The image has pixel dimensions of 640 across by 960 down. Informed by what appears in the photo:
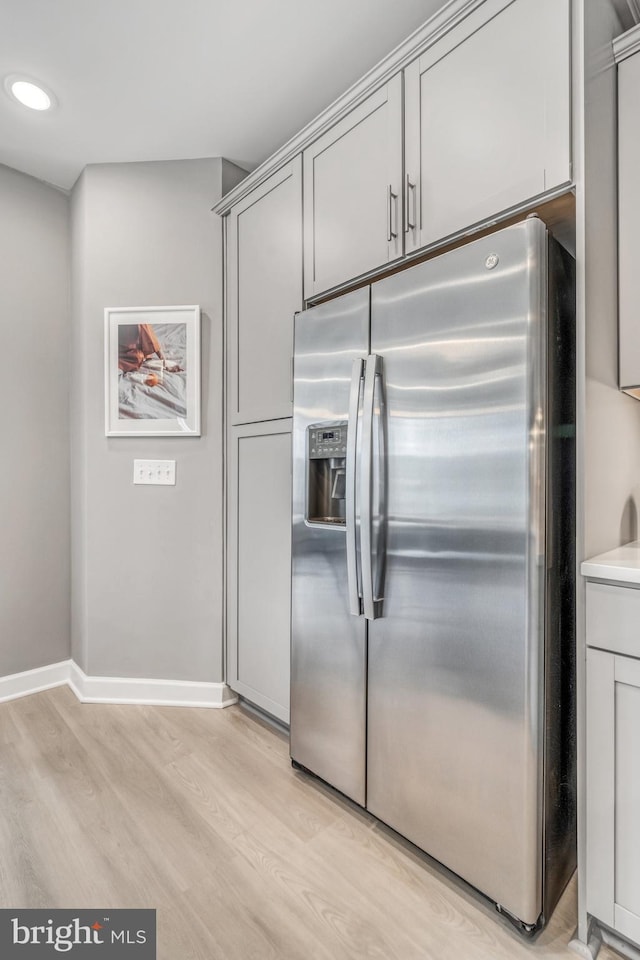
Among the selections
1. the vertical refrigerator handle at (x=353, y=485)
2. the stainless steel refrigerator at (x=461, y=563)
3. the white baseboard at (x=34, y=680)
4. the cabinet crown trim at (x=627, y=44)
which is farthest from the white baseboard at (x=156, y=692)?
the cabinet crown trim at (x=627, y=44)

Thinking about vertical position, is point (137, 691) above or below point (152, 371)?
below

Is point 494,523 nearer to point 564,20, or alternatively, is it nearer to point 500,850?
point 500,850

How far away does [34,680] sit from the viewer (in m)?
2.79

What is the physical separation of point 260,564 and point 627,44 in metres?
2.12

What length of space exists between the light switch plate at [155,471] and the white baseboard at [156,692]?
97cm

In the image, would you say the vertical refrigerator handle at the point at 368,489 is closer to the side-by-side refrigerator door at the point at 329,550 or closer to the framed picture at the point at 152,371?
the side-by-side refrigerator door at the point at 329,550

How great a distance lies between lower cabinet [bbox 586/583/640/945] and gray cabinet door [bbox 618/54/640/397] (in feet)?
2.20

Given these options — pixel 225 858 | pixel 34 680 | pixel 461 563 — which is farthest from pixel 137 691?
pixel 461 563

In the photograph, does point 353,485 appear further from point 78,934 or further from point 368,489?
point 78,934

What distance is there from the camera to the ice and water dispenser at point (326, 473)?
1.82m

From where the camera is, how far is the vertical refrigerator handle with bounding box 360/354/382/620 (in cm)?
161

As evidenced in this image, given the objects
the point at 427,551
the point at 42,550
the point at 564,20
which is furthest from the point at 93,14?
the point at 42,550

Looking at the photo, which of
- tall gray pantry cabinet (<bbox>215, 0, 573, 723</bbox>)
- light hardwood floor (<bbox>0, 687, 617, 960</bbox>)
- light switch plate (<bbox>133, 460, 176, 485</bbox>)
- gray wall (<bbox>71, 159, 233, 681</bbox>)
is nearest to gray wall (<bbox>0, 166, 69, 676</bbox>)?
gray wall (<bbox>71, 159, 233, 681</bbox>)

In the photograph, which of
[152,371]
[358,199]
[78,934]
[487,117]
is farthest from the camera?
[152,371]
